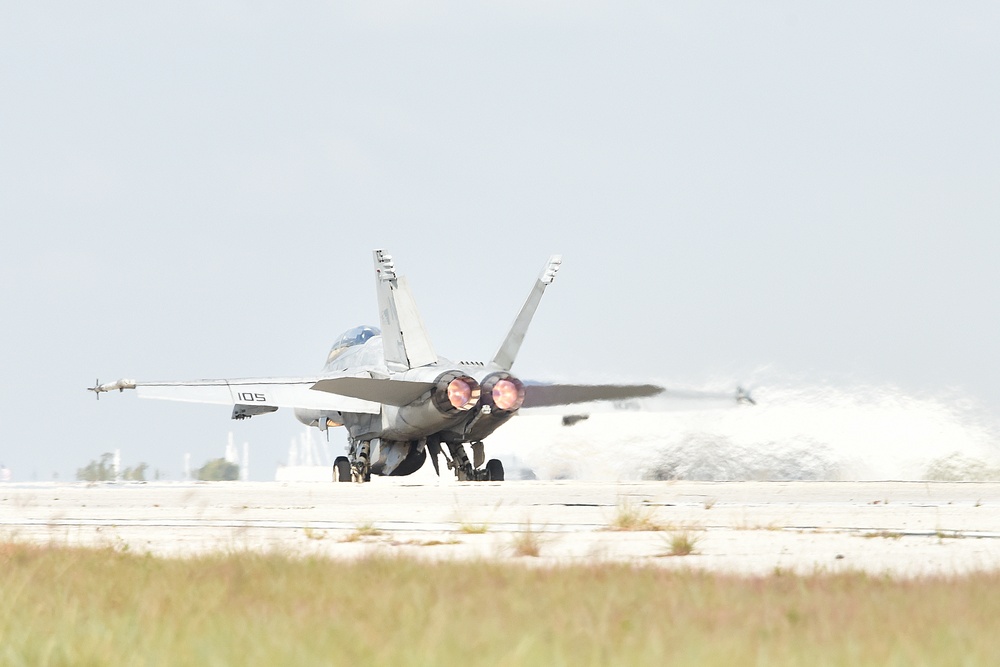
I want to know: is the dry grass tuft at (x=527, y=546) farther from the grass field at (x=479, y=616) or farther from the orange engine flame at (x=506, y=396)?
the orange engine flame at (x=506, y=396)

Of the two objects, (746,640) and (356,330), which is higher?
(356,330)

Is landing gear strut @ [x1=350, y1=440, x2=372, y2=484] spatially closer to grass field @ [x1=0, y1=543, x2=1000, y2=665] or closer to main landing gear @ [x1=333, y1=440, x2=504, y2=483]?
main landing gear @ [x1=333, y1=440, x2=504, y2=483]

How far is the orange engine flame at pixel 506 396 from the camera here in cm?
2895

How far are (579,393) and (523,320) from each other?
256 centimetres

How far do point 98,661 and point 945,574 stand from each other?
16.3ft

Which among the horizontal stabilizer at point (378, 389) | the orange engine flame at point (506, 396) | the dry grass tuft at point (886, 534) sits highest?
the horizontal stabilizer at point (378, 389)

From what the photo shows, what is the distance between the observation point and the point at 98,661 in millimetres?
5148

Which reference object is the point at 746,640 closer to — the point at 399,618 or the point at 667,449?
the point at 399,618

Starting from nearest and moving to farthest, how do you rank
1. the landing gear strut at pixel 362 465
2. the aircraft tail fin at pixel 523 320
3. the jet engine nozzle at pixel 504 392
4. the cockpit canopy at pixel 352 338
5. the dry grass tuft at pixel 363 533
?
1. the dry grass tuft at pixel 363 533
2. the jet engine nozzle at pixel 504 392
3. the aircraft tail fin at pixel 523 320
4. the landing gear strut at pixel 362 465
5. the cockpit canopy at pixel 352 338

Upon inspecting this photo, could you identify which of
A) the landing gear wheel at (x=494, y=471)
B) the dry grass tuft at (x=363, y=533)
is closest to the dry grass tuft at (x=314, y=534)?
the dry grass tuft at (x=363, y=533)

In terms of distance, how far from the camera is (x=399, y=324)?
105ft

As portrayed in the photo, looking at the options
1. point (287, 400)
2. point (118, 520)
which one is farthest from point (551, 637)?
point (287, 400)

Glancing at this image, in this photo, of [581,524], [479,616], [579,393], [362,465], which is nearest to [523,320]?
[579,393]

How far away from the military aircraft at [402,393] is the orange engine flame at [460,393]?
0.07 ft
